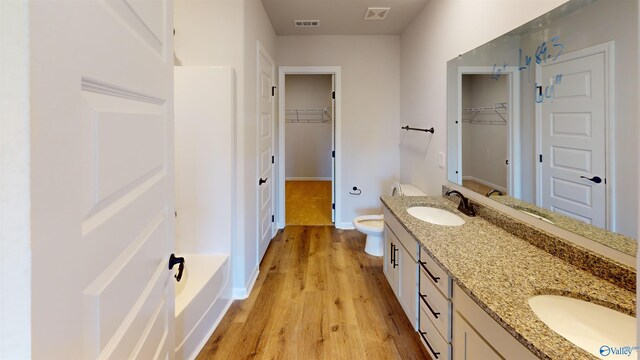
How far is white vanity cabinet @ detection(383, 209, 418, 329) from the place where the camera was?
1.95 m

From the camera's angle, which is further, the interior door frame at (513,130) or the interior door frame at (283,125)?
the interior door frame at (283,125)

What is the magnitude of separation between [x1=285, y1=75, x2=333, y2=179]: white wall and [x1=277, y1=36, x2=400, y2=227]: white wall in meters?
3.77

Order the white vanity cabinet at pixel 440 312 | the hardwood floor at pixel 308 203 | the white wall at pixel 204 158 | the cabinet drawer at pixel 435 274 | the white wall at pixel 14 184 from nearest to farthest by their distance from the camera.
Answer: the white wall at pixel 14 184
the white vanity cabinet at pixel 440 312
the cabinet drawer at pixel 435 274
the white wall at pixel 204 158
the hardwood floor at pixel 308 203

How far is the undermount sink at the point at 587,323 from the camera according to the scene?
0.97 meters

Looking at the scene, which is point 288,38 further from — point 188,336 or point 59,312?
point 59,312

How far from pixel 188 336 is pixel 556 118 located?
2.15 meters

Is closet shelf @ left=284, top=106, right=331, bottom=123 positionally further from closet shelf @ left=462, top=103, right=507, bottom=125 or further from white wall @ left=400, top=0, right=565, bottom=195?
closet shelf @ left=462, top=103, right=507, bottom=125

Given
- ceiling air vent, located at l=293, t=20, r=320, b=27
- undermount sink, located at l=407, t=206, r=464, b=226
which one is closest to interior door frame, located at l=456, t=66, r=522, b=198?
undermount sink, located at l=407, t=206, r=464, b=226

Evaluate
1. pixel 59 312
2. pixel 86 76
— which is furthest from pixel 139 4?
pixel 59 312

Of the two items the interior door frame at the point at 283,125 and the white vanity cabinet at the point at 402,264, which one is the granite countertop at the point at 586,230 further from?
the interior door frame at the point at 283,125

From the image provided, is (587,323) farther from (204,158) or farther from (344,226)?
(344,226)

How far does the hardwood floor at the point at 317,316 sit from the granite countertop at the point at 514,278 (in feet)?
2.50
